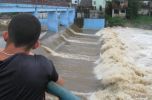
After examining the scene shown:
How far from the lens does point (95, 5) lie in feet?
227

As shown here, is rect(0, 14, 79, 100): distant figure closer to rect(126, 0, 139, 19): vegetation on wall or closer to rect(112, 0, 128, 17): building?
rect(112, 0, 128, 17): building

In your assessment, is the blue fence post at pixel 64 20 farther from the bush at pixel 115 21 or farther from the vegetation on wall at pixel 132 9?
the vegetation on wall at pixel 132 9

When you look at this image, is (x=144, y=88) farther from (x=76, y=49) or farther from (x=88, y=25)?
(x=88, y=25)

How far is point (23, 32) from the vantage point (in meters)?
1.79

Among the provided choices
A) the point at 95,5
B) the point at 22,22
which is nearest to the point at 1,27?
the point at 22,22

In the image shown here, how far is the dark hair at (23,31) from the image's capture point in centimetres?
179

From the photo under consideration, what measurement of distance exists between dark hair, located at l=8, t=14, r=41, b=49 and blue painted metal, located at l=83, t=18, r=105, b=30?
47.8m

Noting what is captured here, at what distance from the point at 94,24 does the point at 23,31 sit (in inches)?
1911

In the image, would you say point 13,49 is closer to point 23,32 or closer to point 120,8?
point 23,32

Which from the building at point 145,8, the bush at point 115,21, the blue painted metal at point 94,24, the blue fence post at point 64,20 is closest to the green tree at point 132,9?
the building at point 145,8

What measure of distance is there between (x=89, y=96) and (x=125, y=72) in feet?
11.6

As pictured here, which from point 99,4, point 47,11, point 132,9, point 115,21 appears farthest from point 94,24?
point 99,4

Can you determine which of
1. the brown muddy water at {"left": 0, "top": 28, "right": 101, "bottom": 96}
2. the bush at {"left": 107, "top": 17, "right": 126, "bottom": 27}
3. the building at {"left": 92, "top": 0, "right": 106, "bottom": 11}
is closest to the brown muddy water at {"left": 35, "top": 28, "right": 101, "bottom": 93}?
the brown muddy water at {"left": 0, "top": 28, "right": 101, "bottom": 96}

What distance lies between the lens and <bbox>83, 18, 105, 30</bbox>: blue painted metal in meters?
50.1
